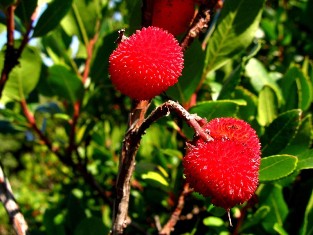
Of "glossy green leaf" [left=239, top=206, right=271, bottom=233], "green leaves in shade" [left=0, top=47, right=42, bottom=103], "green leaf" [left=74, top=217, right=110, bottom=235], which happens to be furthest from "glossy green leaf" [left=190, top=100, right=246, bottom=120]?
"green leaves in shade" [left=0, top=47, right=42, bottom=103]

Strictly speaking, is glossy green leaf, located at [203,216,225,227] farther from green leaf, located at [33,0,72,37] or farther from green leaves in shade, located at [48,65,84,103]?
green leaf, located at [33,0,72,37]

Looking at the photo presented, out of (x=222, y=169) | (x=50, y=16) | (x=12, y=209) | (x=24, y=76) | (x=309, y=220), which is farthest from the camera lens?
(x=24, y=76)

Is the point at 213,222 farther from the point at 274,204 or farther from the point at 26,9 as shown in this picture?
the point at 26,9

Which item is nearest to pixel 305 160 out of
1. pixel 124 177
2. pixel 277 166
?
pixel 277 166

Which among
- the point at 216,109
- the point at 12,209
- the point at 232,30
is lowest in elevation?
the point at 12,209

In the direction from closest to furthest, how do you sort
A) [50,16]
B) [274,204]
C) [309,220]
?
[309,220]
[274,204]
[50,16]

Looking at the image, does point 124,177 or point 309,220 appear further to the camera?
point 309,220

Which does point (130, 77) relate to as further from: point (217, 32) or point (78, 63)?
point (78, 63)

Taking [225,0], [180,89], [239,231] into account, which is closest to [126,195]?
[180,89]
